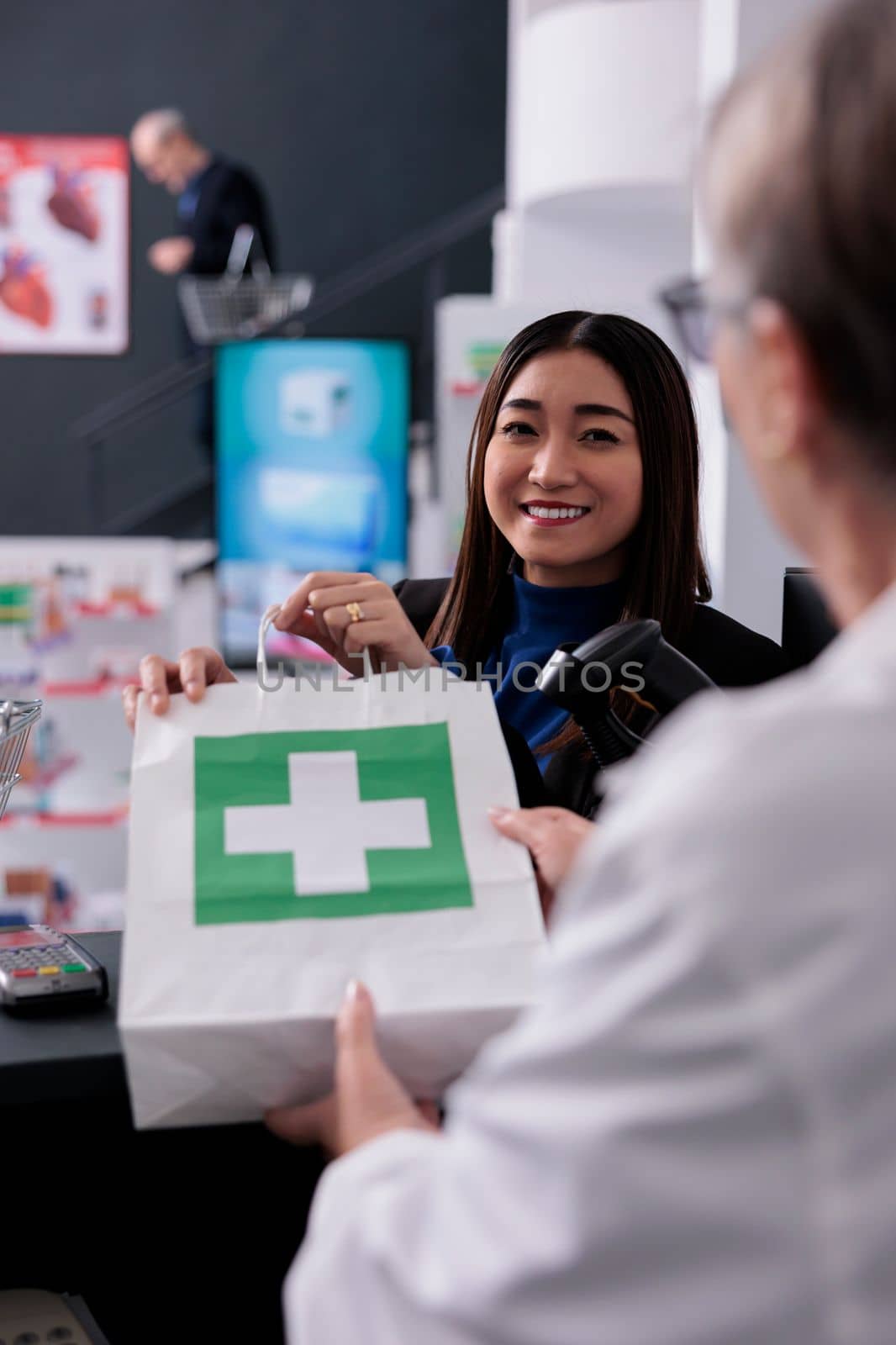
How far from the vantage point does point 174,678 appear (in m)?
1.21

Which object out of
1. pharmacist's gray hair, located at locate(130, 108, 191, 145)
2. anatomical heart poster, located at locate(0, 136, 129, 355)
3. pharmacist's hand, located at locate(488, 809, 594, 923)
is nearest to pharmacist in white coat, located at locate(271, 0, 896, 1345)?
pharmacist's hand, located at locate(488, 809, 594, 923)

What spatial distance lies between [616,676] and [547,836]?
0.22 meters

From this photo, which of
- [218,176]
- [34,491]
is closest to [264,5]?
[218,176]

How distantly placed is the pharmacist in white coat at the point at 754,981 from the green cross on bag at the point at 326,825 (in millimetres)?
402

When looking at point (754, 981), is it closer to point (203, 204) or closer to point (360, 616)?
point (360, 616)

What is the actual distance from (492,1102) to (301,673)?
73cm

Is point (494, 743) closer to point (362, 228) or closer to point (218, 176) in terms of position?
point (218, 176)

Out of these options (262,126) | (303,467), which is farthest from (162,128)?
(303,467)

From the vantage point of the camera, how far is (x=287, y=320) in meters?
7.55

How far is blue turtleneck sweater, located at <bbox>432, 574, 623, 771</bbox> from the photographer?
1634 millimetres

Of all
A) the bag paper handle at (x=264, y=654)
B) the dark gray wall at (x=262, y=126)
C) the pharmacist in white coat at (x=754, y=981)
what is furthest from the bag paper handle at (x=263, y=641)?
the dark gray wall at (x=262, y=126)

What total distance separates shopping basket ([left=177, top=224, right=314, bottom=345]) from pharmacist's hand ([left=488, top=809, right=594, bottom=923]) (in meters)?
6.37

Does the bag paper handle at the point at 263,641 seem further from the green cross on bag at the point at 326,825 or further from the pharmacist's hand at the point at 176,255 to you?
the pharmacist's hand at the point at 176,255
